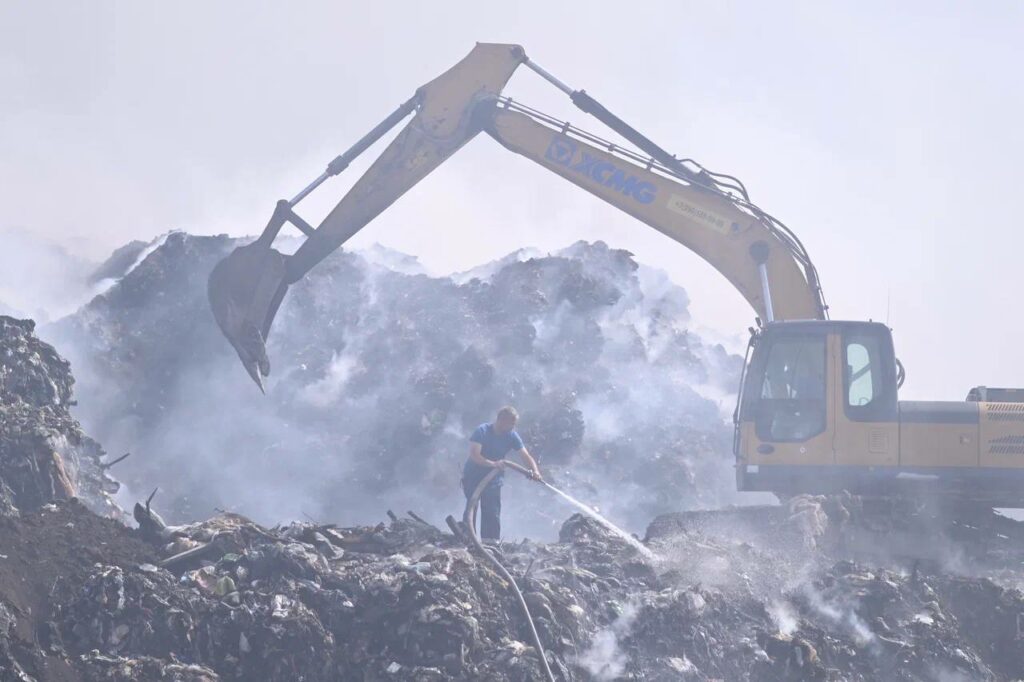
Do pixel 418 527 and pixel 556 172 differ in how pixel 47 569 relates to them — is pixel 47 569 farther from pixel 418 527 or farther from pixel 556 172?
pixel 556 172

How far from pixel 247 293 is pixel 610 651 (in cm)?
551

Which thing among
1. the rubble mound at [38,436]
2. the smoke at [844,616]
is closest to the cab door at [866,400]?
the smoke at [844,616]

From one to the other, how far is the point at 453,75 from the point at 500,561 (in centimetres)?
550

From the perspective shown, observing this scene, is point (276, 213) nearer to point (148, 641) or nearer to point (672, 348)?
point (148, 641)

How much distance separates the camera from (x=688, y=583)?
9156 mm

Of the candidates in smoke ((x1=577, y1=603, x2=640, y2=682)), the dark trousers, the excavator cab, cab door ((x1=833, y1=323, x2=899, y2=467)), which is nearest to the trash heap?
smoke ((x1=577, y1=603, x2=640, y2=682))

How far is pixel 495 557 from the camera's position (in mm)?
8758

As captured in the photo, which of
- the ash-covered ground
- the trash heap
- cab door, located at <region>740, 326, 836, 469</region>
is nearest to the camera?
the trash heap

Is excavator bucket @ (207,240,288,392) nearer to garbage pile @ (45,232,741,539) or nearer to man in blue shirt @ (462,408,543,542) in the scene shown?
man in blue shirt @ (462,408,543,542)

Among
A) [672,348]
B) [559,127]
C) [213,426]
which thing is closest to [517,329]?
[672,348]

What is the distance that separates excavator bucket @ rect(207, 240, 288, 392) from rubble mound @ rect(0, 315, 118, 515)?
5.27 ft

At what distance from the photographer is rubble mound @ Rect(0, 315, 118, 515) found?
10.2 meters

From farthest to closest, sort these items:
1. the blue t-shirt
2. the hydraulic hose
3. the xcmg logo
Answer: the xcmg logo, the blue t-shirt, the hydraulic hose

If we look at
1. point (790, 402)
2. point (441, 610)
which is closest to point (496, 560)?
point (441, 610)
